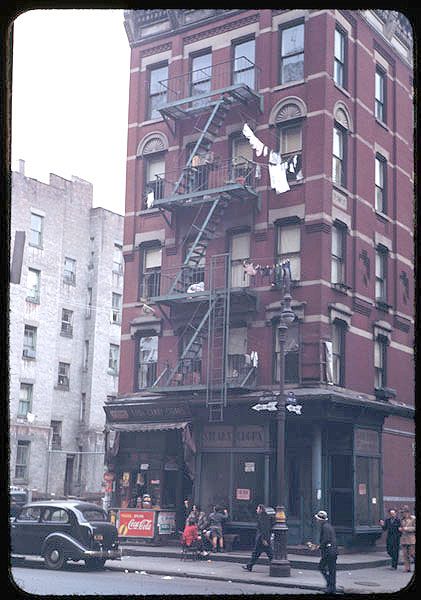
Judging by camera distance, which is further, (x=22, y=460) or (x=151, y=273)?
(x=22, y=460)

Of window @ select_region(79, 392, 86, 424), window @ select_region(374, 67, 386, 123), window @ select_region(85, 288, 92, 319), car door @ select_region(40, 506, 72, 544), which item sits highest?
window @ select_region(374, 67, 386, 123)

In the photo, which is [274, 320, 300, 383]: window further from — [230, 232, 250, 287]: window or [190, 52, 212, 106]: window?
[190, 52, 212, 106]: window

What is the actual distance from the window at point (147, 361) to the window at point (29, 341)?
17.0 meters

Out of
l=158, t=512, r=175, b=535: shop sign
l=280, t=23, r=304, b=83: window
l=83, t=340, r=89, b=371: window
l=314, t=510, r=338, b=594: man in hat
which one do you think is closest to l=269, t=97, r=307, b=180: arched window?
l=280, t=23, r=304, b=83: window

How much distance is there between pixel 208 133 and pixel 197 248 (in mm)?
4261

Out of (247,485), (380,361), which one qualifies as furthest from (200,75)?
(247,485)

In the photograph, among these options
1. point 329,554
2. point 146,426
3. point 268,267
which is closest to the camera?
point 329,554

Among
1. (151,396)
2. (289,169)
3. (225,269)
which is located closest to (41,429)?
(151,396)

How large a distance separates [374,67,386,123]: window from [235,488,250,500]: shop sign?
48.6 feet

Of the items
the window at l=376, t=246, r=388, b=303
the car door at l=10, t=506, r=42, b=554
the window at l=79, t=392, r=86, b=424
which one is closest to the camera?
the car door at l=10, t=506, r=42, b=554

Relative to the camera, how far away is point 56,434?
5019 cm

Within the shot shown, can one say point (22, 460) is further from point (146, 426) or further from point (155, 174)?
point (155, 174)

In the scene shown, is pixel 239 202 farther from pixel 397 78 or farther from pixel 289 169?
pixel 397 78

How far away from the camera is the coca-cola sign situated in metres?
28.6
